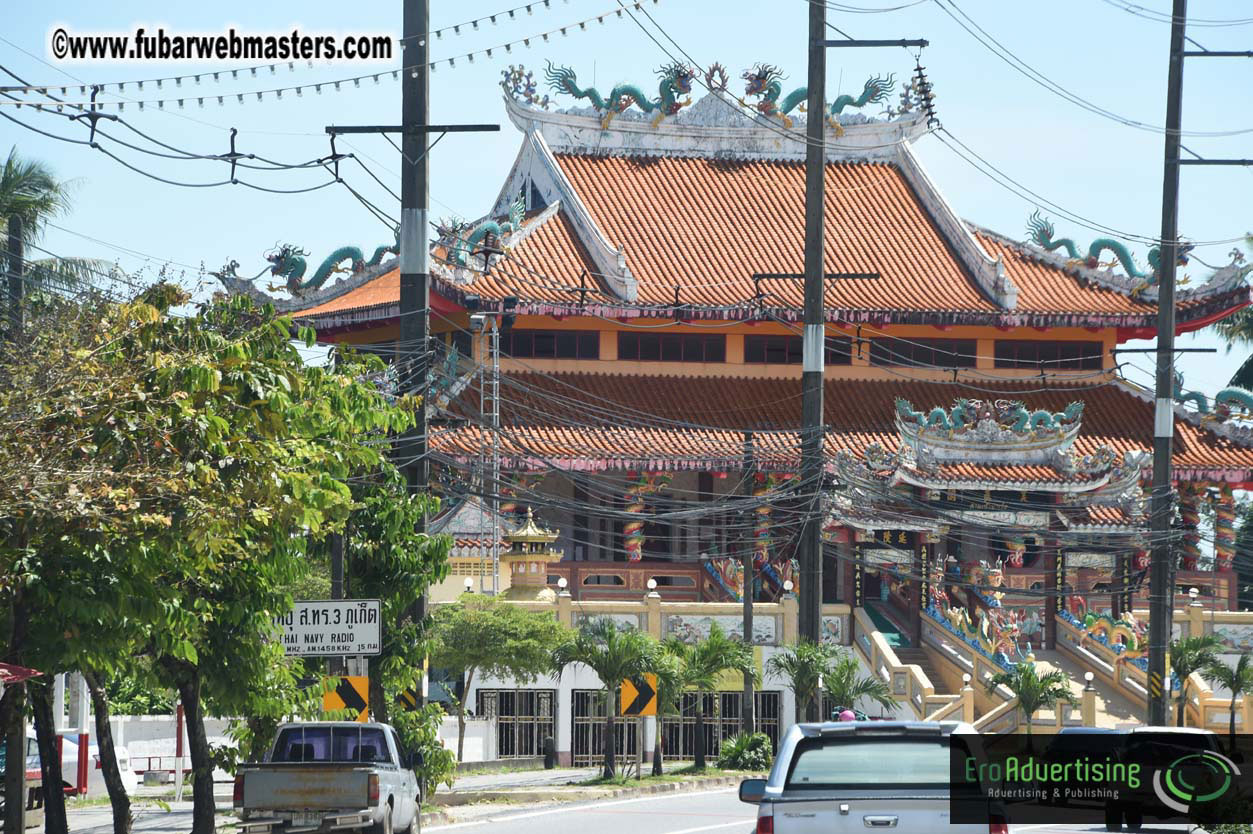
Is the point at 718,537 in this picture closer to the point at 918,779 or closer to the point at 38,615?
the point at 38,615

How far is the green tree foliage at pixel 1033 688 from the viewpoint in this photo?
4481cm

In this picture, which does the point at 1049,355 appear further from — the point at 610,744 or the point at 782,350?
the point at 610,744

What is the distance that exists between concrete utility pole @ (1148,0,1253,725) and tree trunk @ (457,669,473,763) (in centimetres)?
1436

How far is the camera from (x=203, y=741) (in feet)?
85.6

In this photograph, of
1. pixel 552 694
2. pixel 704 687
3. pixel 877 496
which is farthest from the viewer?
pixel 877 496

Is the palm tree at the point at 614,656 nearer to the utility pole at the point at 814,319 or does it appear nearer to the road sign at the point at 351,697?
the utility pole at the point at 814,319

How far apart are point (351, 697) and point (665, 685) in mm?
13171

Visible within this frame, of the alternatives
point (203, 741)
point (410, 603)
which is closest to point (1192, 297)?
point (410, 603)

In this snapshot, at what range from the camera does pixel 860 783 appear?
14.9m

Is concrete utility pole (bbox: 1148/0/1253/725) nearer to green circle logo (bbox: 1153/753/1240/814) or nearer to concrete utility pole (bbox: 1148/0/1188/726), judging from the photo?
concrete utility pole (bbox: 1148/0/1188/726)

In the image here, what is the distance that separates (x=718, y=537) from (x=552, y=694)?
30.7 ft

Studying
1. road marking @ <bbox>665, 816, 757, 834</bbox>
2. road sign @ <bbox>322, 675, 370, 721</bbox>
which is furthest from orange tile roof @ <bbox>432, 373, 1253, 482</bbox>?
road sign @ <bbox>322, 675, 370, 721</bbox>

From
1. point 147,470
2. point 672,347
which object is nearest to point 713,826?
point 147,470

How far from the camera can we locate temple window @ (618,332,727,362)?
57469 mm
